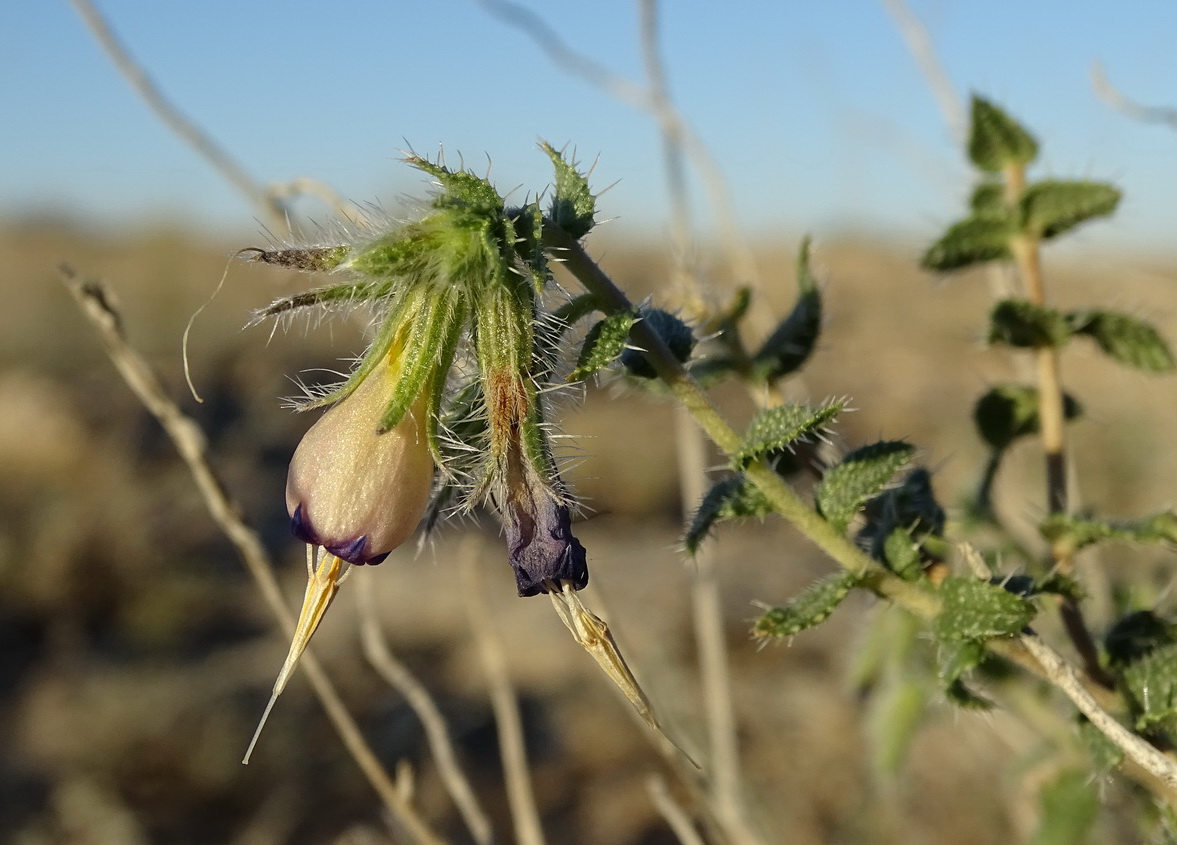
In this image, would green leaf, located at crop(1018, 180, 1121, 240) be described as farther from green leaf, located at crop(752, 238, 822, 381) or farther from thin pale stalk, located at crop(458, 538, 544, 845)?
thin pale stalk, located at crop(458, 538, 544, 845)

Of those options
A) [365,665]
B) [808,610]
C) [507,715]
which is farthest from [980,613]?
[365,665]

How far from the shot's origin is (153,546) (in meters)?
8.10

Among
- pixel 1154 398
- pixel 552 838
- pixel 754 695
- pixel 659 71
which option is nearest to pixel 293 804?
pixel 552 838

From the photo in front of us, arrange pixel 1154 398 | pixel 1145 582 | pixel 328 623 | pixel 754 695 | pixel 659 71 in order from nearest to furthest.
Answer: pixel 1145 582 → pixel 659 71 → pixel 754 695 → pixel 328 623 → pixel 1154 398

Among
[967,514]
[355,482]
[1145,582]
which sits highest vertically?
[355,482]

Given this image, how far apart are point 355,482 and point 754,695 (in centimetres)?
574

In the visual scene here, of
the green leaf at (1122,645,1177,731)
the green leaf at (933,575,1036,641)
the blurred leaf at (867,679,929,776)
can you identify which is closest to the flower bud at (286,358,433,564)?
the green leaf at (933,575,1036,641)

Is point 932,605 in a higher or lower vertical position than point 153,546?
higher

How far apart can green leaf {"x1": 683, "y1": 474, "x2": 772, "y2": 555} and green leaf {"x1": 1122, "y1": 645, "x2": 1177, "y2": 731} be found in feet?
1.36

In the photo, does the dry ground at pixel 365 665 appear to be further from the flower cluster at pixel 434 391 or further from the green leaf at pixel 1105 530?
the flower cluster at pixel 434 391

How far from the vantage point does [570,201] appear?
36.6 inches

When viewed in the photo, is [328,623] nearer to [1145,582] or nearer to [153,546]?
[153,546]

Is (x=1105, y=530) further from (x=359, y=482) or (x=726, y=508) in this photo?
(x=359, y=482)

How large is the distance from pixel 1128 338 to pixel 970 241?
0.24m
